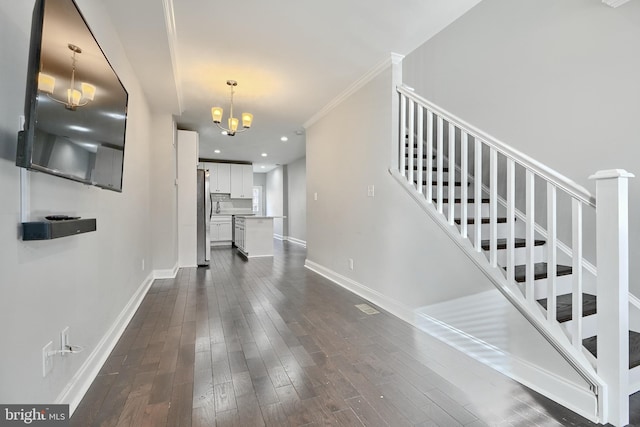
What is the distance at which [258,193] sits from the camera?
38.8 ft

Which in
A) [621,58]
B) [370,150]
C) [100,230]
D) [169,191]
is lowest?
[100,230]

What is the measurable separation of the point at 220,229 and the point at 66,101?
7922 millimetres

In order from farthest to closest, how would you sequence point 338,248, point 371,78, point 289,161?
1. point 289,161
2. point 338,248
3. point 371,78

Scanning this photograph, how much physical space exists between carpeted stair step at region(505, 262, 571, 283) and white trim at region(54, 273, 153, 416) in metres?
2.60

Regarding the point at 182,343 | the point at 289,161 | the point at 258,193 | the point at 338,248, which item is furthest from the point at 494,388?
the point at 258,193

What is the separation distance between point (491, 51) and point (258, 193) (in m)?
9.84

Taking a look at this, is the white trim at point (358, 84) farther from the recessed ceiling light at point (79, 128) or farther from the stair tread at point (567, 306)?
the recessed ceiling light at point (79, 128)

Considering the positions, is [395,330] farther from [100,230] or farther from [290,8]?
[290,8]

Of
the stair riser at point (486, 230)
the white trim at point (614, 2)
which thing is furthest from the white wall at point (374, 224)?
the white trim at point (614, 2)

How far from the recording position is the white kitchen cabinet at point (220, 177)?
876 cm

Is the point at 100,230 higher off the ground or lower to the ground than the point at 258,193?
lower

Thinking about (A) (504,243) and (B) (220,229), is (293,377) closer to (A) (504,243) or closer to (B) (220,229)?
(A) (504,243)

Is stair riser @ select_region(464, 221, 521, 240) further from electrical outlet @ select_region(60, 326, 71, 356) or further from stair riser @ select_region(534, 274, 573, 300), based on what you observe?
electrical outlet @ select_region(60, 326, 71, 356)

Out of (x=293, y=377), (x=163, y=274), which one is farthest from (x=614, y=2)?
(x=163, y=274)
